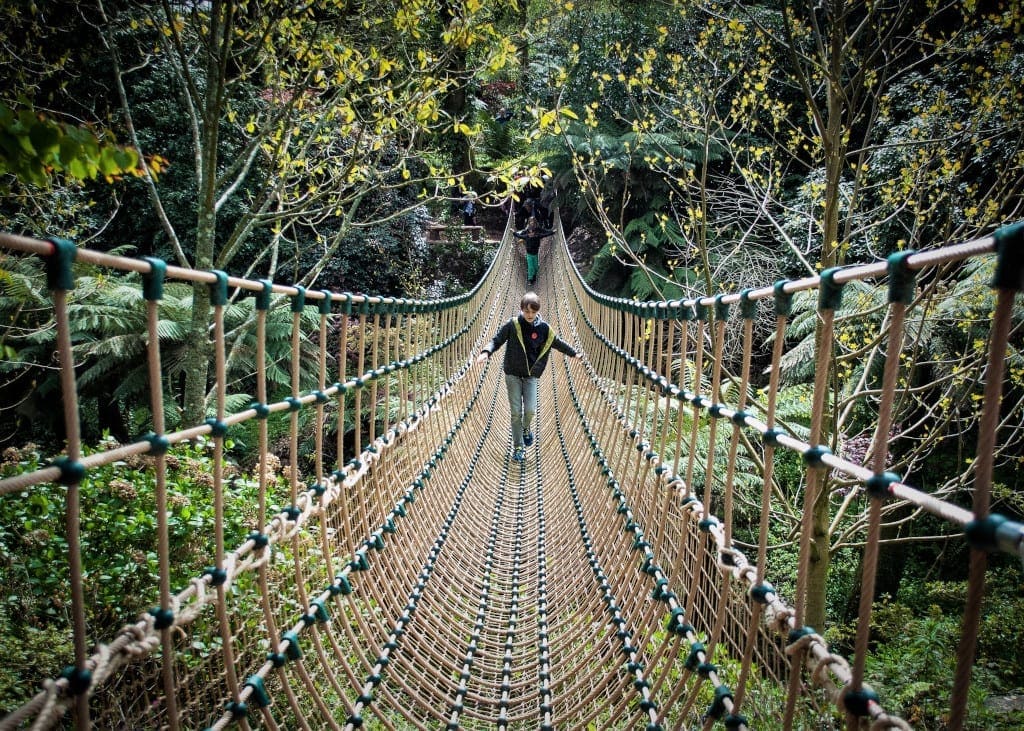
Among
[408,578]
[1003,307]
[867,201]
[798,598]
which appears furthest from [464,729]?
[867,201]

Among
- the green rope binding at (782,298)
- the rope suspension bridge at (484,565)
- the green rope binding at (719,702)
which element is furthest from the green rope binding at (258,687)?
the green rope binding at (782,298)

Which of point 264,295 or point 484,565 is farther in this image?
point 484,565

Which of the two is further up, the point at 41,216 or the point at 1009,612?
the point at 41,216

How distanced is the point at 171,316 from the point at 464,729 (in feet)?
12.7

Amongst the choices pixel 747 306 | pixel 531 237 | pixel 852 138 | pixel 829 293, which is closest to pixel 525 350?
pixel 747 306

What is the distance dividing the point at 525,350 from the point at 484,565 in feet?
4.01

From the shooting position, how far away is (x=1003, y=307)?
1.73 feet

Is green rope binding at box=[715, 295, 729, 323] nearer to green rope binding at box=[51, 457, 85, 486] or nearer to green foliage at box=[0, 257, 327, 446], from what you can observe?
green rope binding at box=[51, 457, 85, 486]

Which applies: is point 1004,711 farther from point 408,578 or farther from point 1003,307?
point 1003,307

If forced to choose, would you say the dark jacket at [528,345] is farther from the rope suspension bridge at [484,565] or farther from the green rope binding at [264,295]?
the green rope binding at [264,295]

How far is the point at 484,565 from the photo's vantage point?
2.40 metres

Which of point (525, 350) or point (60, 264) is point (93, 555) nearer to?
point (60, 264)

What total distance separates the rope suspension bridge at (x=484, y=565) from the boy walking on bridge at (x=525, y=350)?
0.26 m

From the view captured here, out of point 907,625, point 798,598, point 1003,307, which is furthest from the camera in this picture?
point 907,625
